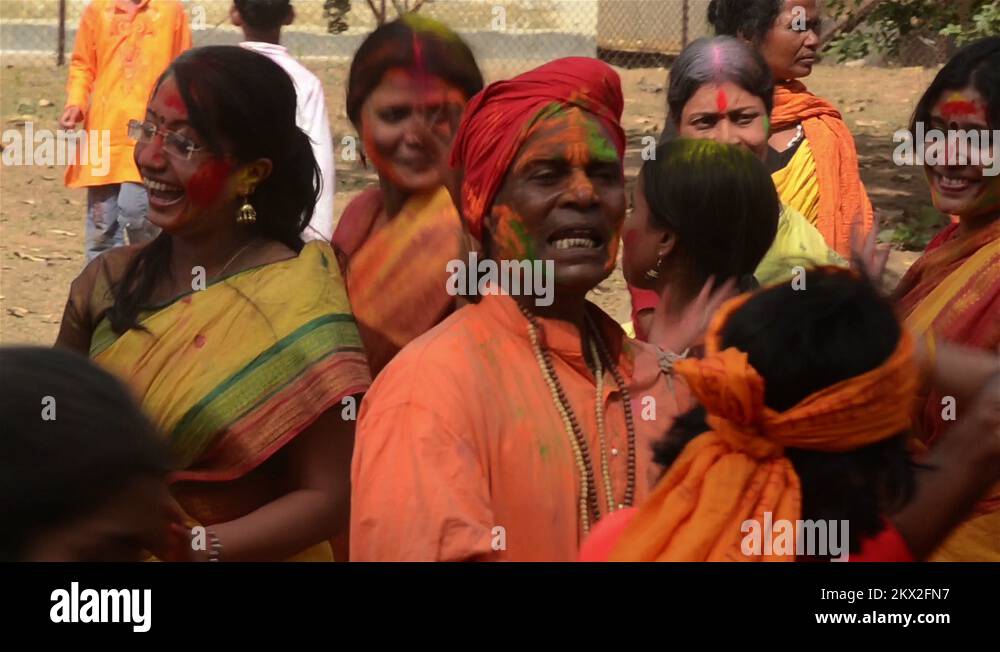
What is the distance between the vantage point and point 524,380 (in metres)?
2.99

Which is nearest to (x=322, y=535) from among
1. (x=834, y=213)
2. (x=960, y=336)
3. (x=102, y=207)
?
(x=960, y=336)

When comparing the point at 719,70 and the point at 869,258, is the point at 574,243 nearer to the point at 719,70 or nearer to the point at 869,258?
the point at 869,258

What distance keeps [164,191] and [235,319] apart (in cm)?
39

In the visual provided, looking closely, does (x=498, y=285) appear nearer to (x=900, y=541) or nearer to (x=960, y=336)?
(x=900, y=541)

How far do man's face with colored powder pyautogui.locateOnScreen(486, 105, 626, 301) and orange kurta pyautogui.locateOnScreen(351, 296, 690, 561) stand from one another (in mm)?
160

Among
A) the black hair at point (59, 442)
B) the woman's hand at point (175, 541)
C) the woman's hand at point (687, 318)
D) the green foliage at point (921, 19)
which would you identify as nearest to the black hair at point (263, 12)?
the woman's hand at point (687, 318)

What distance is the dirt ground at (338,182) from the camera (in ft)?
32.6

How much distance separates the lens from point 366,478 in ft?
9.16

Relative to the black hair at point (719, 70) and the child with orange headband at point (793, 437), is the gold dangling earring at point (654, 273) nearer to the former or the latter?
the black hair at point (719, 70)

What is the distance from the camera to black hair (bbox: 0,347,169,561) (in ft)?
6.88

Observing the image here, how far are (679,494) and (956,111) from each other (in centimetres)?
200

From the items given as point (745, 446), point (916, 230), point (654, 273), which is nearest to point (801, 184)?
point (654, 273)

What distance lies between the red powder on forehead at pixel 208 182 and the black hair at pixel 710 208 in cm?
103
